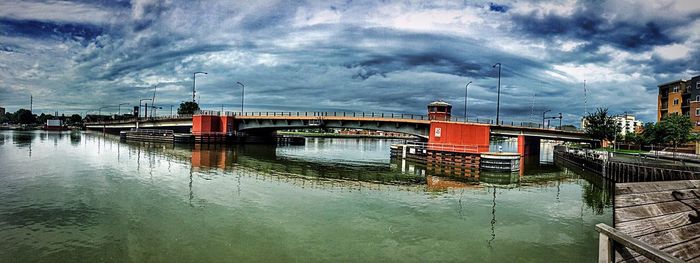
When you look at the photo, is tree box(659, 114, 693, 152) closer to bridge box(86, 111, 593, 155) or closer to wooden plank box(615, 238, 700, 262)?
bridge box(86, 111, 593, 155)

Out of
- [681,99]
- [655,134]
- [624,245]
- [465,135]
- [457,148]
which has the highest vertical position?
[681,99]

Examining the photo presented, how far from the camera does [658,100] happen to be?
86.1 metres

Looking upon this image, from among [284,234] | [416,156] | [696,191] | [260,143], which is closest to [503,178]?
[416,156]

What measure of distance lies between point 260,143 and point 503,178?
6406 cm

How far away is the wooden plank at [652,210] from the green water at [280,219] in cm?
713

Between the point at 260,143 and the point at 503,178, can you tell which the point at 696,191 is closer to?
the point at 503,178

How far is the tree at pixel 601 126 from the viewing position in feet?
231

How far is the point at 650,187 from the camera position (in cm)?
655

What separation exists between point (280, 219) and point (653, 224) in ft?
47.8

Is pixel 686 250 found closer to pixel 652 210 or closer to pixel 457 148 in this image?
pixel 652 210

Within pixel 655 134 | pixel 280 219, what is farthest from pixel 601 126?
pixel 280 219

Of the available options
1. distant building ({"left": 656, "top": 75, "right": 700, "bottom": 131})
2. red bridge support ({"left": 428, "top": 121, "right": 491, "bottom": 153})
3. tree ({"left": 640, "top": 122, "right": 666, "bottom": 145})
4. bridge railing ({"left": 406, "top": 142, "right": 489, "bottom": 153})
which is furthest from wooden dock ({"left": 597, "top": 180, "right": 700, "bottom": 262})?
distant building ({"left": 656, "top": 75, "right": 700, "bottom": 131})

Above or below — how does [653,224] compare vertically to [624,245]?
above

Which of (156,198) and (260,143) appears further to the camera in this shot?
(260,143)
